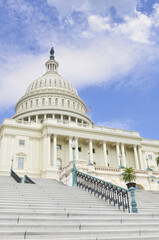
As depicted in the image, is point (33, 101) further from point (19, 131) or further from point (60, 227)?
point (60, 227)

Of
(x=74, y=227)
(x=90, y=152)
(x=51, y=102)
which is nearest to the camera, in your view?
(x=74, y=227)

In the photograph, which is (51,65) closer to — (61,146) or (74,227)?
(61,146)

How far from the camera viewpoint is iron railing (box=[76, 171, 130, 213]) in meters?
12.9

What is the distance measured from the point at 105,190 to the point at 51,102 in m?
65.3

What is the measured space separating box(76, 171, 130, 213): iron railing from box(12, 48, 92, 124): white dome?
5480cm

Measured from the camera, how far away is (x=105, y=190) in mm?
14539

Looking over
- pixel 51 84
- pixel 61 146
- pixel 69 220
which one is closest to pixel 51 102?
pixel 51 84

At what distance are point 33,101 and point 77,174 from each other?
62637 mm

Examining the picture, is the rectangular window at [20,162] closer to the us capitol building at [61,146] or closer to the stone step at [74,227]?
the us capitol building at [61,146]

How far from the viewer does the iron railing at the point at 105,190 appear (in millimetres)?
12947

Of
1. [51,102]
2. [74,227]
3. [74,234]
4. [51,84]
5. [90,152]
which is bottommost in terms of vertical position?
[74,234]

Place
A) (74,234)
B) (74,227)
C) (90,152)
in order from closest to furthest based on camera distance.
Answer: (74,234) → (74,227) → (90,152)

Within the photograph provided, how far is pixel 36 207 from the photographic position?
1120 centimetres

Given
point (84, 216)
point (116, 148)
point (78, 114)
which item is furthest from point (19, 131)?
point (84, 216)
